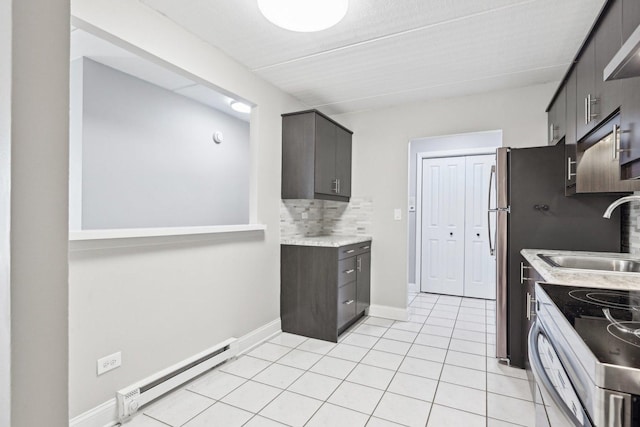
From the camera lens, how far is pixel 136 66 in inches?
114

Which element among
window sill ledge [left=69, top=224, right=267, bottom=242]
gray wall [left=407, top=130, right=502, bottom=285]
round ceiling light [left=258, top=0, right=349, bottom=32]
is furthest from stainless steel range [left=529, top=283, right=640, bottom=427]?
gray wall [left=407, top=130, right=502, bottom=285]

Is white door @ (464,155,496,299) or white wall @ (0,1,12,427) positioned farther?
white door @ (464,155,496,299)

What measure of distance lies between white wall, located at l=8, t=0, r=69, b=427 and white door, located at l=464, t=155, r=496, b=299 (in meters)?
4.82

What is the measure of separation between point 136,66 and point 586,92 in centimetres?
342

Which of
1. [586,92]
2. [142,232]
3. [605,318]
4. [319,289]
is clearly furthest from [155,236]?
[586,92]

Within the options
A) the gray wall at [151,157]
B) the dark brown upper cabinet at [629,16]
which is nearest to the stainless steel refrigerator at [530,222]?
the dark brown upper cabinet at [629,16]

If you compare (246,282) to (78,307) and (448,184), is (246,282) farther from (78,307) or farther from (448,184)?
(448,184)

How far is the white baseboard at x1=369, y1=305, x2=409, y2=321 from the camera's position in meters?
3.62

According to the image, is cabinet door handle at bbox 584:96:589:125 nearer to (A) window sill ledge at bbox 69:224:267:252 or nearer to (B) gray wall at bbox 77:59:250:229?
(A) window sill ledge at bbox 69:224:267:252

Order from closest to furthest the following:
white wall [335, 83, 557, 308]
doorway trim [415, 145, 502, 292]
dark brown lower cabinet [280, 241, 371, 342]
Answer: dark brown lower cabinet [280, 241, 371, 342] < white wall [335, 83, 557, 308] < doorway trim [415, 145, 502, 292]

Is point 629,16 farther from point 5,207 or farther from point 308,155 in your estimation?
point 308,155

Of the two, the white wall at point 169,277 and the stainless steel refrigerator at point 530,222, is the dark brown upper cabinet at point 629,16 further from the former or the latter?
the white wall at point 169,277

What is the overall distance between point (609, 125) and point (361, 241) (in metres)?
2.27

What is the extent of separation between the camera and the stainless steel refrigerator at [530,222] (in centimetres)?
227
